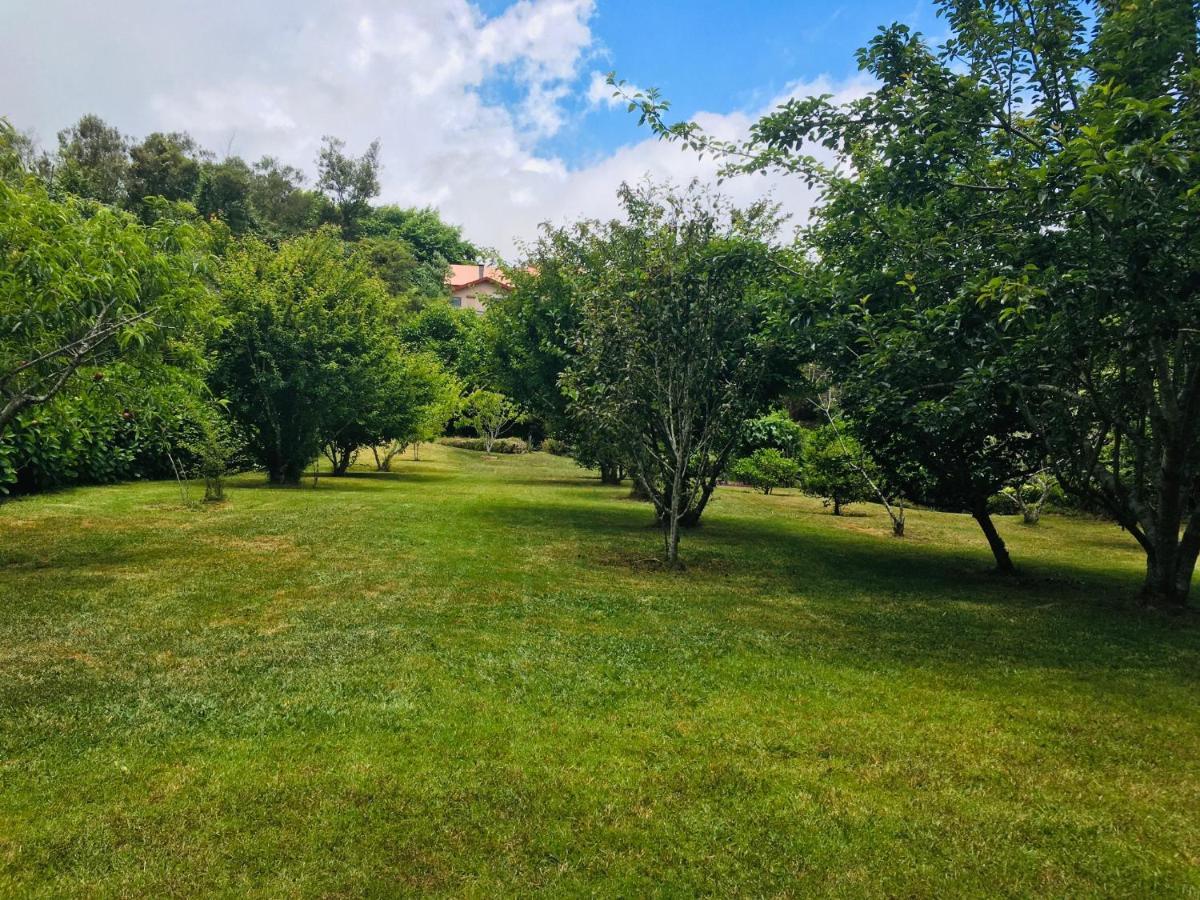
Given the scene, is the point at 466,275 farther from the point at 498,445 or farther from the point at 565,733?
the point at 565,733

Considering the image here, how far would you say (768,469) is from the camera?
27844 mm

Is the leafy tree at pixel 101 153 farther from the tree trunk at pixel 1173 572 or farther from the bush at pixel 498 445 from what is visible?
the tree trunk at pixel 1173 572

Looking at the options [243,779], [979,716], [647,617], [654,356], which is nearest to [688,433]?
[654,356]

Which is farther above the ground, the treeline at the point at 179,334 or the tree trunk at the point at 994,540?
the treeline at the point at 179,334

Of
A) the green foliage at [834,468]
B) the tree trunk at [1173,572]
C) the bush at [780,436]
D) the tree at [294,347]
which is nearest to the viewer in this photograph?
the tree trunk at [1173,572]

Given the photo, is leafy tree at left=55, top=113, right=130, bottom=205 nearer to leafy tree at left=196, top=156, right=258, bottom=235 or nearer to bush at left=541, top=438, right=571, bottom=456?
leafy tree at left=196, top=156, right=258, bottom=235

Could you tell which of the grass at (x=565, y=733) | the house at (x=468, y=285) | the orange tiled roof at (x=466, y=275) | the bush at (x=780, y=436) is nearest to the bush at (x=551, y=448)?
the bush at (x=780, y=436)

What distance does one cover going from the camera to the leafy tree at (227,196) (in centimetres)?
4594

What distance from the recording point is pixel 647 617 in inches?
294

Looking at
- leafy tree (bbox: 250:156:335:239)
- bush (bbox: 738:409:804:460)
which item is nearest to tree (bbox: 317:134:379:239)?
leafy tree (bbox: 250:156:335:239)

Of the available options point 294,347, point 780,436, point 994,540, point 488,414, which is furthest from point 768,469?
point 294,347

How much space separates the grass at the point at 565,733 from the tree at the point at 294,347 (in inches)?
370

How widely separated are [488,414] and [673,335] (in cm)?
2922

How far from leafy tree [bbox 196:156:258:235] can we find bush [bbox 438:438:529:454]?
2003 cm
